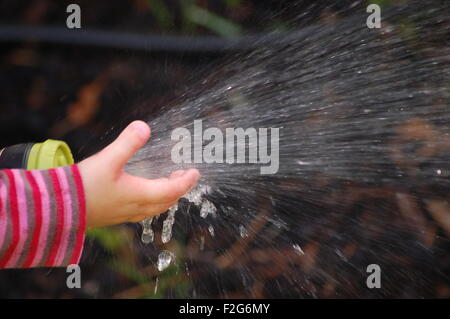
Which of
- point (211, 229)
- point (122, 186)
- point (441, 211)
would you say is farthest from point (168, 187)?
point (441, 211)

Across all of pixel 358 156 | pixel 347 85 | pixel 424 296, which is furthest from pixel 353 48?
pixel 424 296

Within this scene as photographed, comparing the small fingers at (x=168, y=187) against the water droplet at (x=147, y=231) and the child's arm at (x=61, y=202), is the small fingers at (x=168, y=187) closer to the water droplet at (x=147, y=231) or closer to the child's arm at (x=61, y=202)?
the child's arm at (x=61, y=202)

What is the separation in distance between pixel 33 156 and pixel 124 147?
0.11 m

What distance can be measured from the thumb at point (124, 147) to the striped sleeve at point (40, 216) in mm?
40

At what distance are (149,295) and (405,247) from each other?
486mm

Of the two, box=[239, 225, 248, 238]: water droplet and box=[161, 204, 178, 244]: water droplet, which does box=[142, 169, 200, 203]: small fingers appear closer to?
box=[161, 204, 178, 244]: water droplet

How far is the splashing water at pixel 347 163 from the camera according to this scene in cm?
120

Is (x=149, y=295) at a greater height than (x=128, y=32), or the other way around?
(x=128, y=32)

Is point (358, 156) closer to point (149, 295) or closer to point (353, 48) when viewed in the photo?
point (353, 48)

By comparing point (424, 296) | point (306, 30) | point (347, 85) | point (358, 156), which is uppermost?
point (306, 30)

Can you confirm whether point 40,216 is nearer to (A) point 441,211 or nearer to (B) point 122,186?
(B) point 122,186

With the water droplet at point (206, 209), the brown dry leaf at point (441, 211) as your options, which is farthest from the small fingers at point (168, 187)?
the brown dry leaf at point (441, 211)

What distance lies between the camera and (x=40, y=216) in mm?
631

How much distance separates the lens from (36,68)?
1.27 meters
